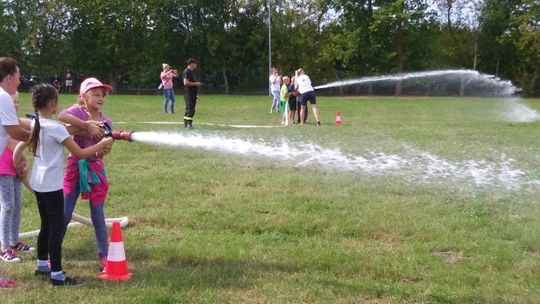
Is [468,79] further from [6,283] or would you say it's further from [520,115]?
[6,283]

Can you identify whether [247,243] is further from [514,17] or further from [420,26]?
[514,17]

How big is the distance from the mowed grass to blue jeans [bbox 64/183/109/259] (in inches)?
6.7

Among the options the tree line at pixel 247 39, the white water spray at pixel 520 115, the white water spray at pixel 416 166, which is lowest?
the white water spray at pixel 520 115

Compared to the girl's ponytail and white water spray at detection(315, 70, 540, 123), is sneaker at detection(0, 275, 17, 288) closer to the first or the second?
the girl's ponytail

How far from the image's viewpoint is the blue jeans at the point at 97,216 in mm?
5441

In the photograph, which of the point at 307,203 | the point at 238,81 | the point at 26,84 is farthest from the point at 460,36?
the point at 307,203

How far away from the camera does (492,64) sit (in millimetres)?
59906

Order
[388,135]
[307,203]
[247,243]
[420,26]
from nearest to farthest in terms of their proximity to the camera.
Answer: [247,243]
[307,203]
[388,135]
[420,26]

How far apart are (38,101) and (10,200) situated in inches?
50.7

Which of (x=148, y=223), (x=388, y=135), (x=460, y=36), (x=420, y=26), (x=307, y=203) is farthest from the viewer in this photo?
(x=460, y=36)

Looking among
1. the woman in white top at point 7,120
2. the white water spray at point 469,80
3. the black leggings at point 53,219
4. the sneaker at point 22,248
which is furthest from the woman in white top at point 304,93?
the white water spray at point 469,80

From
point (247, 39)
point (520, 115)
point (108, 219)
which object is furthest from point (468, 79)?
point (108, 219)

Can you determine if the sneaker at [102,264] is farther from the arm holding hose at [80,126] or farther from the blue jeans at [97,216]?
the arm holding hose at [80,126]

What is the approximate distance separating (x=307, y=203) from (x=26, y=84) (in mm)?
53201
